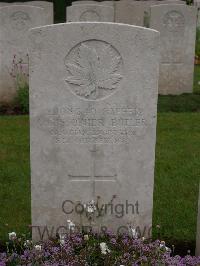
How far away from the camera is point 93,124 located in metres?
3.72

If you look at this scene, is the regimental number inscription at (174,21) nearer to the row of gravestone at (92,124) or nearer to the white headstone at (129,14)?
the white headstone at (129,14)

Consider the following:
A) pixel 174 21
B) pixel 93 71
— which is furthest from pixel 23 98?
pixel 93 71

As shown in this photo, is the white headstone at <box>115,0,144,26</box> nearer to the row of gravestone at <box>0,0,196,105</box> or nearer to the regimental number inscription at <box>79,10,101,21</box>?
the row of gravestone at <box>0,0,196,105</box>

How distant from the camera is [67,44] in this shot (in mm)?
3545

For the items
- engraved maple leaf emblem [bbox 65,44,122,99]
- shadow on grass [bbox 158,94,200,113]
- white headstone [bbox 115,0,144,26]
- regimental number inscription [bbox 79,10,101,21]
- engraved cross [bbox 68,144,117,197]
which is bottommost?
engraved cross [bbox 68,144,117,197]

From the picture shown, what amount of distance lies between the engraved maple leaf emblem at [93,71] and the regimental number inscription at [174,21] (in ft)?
19.6

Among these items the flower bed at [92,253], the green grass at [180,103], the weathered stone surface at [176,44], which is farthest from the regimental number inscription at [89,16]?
the flower bed at [92,253]

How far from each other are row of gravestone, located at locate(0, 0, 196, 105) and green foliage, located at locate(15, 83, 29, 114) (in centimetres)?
24

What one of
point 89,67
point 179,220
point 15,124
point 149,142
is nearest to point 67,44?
point 89,67

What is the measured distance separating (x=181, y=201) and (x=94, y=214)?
4.34 ft

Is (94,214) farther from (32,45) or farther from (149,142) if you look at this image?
(32,45)

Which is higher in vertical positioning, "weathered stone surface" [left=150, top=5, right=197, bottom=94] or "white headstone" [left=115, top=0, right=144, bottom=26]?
"white headstone" [left=115, top=0, right=144, bottom=26]

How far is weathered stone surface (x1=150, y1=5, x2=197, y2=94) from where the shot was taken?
927 cm

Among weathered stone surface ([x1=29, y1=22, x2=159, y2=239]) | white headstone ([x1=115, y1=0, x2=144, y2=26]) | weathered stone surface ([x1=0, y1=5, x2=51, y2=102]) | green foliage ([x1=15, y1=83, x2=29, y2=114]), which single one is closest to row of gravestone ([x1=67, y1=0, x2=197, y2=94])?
white headstone ([x1=115, y1=0, x2=144, y2=26])
